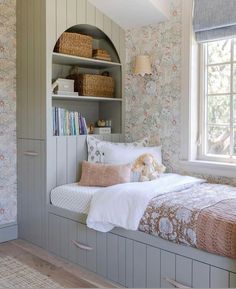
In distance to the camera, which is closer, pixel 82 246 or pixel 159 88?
pixel 82 246

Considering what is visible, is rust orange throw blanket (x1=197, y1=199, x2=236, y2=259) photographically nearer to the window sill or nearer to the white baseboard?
the window sill

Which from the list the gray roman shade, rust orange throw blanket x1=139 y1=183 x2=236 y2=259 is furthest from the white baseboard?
the gray roman shade

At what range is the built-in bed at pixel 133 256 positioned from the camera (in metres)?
1.86

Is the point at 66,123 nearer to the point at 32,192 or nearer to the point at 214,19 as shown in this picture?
the point at 32,192

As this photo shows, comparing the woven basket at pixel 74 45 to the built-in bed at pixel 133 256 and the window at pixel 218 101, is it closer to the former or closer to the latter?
the window at pixel 218 101

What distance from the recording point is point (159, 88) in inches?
124

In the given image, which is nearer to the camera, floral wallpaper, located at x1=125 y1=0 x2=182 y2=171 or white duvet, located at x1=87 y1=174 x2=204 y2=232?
white duvet, located at x1=87 y1=174 x2=204 y2=232

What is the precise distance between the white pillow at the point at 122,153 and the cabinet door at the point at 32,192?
0.53 metres

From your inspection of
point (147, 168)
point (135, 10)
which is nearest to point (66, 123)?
point (147, 168)

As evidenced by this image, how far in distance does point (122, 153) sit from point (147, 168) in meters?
0.27

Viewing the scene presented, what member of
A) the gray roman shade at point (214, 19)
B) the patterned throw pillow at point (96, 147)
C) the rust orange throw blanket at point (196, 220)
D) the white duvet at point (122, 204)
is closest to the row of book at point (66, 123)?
the patterned throw pillow at point (96, 147)

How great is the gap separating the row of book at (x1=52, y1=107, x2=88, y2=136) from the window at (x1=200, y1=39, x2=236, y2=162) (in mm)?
1076

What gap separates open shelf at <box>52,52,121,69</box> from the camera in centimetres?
297

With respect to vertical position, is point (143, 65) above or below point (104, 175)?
above
